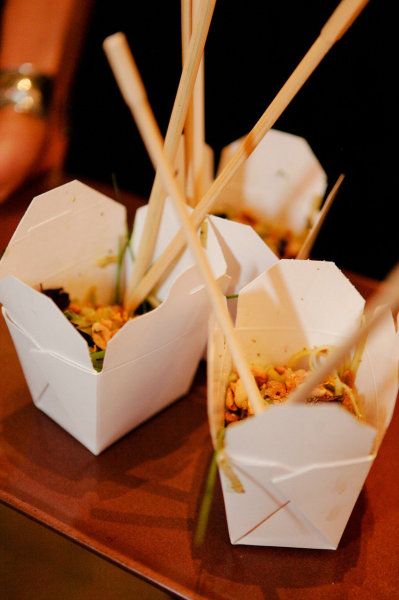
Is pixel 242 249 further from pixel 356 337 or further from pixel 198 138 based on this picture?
pixel 356 337

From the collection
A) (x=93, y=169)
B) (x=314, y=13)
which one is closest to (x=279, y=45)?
(x=314, y=13)

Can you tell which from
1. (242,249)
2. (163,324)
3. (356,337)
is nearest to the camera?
(356,337)

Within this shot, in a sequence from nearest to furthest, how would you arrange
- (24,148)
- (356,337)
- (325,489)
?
(356,337) → (325,489) → (24,148)

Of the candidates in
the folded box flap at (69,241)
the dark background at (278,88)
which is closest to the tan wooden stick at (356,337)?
the folded box flap at (69,241)

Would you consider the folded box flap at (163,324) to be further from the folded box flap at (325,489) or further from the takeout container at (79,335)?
the folded box flap at (325,489)

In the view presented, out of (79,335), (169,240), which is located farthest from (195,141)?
(79,335)

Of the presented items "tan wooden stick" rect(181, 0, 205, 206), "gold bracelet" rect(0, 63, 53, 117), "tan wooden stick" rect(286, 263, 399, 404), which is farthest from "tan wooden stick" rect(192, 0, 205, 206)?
"gold bracelet" rect(0, 63, 53, 117)

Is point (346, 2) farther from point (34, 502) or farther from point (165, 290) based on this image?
point (34, 502)

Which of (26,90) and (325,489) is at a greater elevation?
(26,90)
